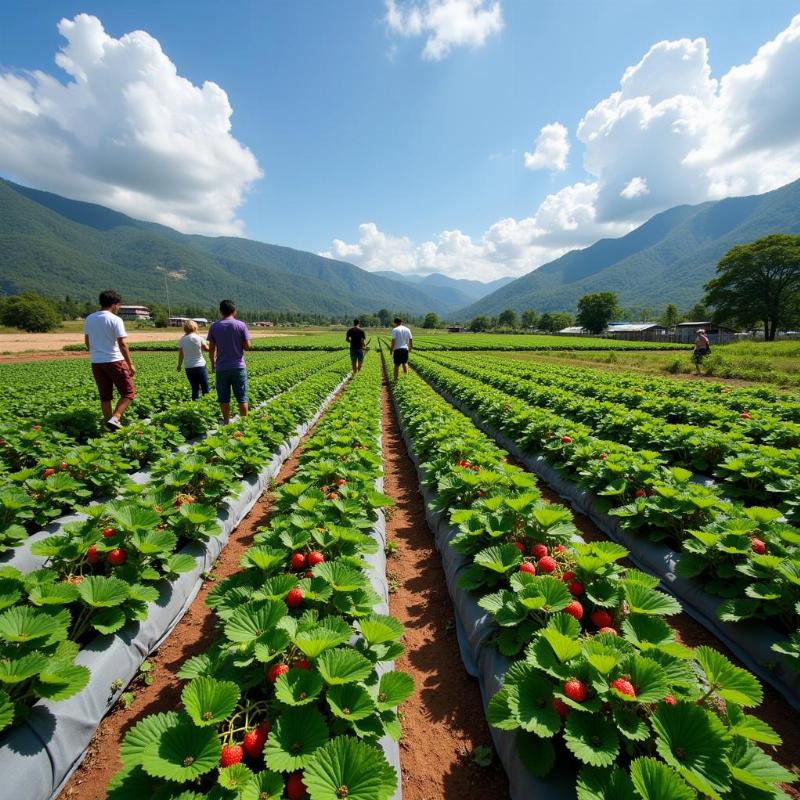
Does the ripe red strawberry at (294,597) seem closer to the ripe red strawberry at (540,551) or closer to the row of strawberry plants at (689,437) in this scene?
the ripe red strawberry at (540,551)

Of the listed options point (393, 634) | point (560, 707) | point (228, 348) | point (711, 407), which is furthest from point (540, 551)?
point (711, 407)

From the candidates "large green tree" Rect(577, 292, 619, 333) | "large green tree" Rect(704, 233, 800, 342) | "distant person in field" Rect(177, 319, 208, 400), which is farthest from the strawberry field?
"large green tree" Rect(577, 292, 619, 333)

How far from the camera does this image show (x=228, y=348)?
7969mm

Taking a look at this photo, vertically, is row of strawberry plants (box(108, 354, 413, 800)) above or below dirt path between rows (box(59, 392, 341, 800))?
above

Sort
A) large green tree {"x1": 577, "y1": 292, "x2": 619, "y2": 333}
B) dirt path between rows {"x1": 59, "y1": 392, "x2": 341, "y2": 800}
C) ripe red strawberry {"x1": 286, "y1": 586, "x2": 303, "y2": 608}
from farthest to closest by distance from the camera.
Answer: large green tree {"x1": 577, "y1": 292, "x2": 619, "y2": 333}, ripe red strawberry {"x1": 286, "y1": 586, "x2": 303, "y2": 608}, dirt path between rows {"x1": 59, "y1": 392, "x2": 341, "y2": 800}

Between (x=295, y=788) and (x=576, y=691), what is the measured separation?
140cm

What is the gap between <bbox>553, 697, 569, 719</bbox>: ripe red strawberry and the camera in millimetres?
1992

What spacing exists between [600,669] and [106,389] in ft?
28.5

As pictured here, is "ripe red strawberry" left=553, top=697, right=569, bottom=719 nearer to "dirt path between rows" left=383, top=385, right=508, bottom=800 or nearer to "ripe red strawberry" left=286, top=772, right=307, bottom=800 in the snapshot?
"dirt path between rows" left=383, top=385, right=508, bottom=800

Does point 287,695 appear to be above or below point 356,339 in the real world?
below

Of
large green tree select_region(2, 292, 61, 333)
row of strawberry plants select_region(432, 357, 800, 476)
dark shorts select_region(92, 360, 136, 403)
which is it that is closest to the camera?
row of strawberry plants select_region(432, 357, 800, 476)

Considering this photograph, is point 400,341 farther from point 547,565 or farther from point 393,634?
point 393,634

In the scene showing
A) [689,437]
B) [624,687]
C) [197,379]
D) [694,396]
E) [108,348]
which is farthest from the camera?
[694,396]

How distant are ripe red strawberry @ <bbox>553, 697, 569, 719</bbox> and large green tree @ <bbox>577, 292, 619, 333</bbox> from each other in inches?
3941
